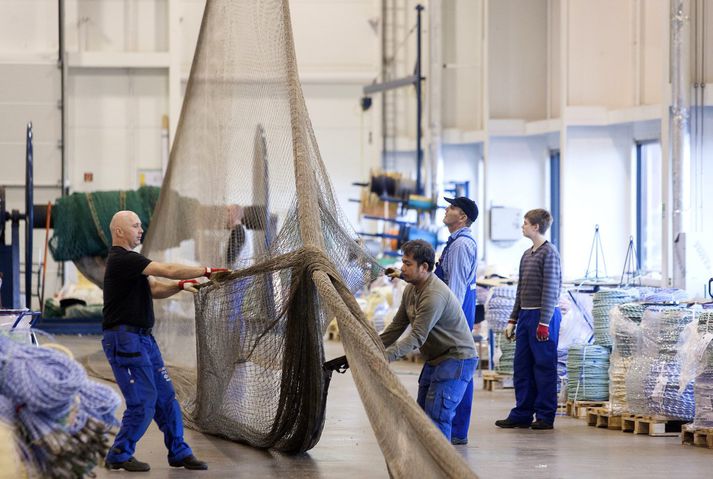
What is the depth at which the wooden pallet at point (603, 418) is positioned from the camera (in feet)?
33.5

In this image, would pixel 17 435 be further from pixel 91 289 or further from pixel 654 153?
pixel 91 289

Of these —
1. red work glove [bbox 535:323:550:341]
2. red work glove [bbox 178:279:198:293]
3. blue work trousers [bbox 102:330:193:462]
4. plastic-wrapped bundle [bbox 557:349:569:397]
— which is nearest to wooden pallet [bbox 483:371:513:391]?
plastic-wrapped bundle [bbox 557:349:569:397]

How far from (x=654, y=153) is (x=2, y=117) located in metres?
13.7

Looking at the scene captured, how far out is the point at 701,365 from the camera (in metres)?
9.20

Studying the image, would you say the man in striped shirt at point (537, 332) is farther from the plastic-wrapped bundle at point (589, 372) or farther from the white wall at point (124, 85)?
the white wall at point (124, 85)

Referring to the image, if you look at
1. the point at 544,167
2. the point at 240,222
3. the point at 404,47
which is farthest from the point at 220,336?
the point at 404,47

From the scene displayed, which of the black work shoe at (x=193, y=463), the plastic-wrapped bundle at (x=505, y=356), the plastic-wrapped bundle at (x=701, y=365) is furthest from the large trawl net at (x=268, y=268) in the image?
the plastic-wrapped bundle at (x=505, y=356)

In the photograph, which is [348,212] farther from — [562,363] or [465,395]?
[465,395]

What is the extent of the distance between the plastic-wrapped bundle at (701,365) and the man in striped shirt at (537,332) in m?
1.07

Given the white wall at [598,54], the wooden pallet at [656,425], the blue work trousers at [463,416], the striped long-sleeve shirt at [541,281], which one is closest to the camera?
the blue work trousers at [463,416]

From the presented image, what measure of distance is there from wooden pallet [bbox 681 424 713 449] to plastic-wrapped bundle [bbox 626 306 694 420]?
44cm

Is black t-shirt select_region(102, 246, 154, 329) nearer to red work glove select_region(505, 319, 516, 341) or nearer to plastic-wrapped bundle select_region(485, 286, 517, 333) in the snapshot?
red work glove select_region(505, 319, 516, 341)

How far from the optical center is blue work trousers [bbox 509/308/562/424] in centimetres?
991

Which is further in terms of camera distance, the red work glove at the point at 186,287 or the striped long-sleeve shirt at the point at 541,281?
the striped long-sleeve shirt at the point at 541,281
